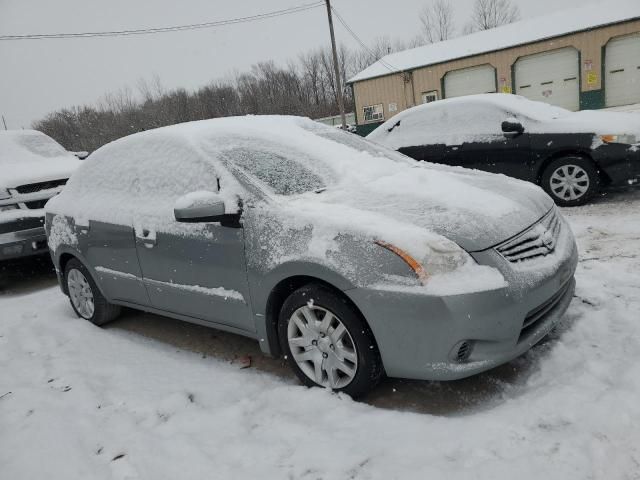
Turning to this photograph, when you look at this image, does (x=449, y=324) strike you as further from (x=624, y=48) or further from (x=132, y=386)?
(x=624, y=48)

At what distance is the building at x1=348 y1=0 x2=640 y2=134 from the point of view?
843 inches

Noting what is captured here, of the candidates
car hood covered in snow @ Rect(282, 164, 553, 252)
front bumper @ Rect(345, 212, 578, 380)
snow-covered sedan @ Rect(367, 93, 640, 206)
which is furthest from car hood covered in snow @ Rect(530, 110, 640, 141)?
front bumper @ Rect(345, 212, 578, 380)

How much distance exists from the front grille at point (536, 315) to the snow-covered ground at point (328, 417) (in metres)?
0.31

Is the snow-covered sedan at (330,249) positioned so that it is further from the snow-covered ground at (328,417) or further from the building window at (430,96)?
the building window at (430,96)

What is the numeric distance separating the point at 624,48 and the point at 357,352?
24450 mm

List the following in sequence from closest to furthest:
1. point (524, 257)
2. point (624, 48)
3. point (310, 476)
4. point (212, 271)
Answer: point (310, 476) < point (524, 257) < point (212, 271) < point (624, 48)

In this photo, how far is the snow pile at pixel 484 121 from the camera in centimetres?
598

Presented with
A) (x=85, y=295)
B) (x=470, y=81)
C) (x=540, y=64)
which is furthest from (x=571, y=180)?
(x=470, y=81)

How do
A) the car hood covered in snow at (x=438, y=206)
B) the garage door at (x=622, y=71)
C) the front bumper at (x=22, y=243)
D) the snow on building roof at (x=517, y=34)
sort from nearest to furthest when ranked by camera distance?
the car hood covered in snow at (x=438, y=206) → the front bumper at (x=22, y=243) → the garage door at (x=622, y=71) → the snow on building roof at (x=517, y=34)

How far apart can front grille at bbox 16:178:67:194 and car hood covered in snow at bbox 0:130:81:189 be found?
51mm

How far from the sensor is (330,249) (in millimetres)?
2488

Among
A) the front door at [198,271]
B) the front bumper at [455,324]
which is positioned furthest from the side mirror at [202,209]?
the front bumper at [455,324]

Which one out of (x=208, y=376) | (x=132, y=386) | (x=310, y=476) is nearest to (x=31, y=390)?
(x=132, y=386)

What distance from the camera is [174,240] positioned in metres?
3.23
